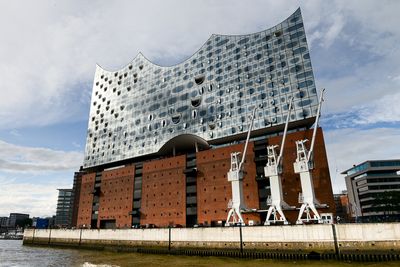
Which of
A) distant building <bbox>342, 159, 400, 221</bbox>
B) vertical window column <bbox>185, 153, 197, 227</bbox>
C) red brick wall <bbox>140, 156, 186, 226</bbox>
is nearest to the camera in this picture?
vertical window column <bbox>185, 153, 197, 227</bbox>

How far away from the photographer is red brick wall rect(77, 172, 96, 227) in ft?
228

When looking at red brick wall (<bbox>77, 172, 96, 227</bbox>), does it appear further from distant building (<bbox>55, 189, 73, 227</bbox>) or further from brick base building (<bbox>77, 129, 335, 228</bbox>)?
distant building (<bbox>55, 189, 73, 227</bbox>)

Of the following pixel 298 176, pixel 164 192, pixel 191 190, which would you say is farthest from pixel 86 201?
pixel 298 176

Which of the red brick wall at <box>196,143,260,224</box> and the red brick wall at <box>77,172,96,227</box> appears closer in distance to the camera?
the red brick wall at <box>196,143,260,224</box>

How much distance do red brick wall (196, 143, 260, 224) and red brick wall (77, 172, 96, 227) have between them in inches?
1221

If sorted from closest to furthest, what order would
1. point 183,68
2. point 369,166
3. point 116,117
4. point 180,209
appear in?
1. point 180,209
2. point 183,68
3. point 116,117
4. point 369,166

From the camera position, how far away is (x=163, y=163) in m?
60.5

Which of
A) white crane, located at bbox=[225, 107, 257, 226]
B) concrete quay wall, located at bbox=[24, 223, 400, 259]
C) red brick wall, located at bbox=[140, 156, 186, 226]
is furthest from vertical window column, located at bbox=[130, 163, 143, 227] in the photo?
white crane, located at bbox=[225, 107, 257, 226]

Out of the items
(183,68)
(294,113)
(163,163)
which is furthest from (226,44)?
(163,163)

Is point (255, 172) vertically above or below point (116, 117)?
below

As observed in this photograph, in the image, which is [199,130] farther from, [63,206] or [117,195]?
[63,206]

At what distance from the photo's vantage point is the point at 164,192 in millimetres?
57969

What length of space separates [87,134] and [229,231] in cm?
5393

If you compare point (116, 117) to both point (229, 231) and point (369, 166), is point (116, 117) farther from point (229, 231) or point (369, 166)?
point (369, 166)
